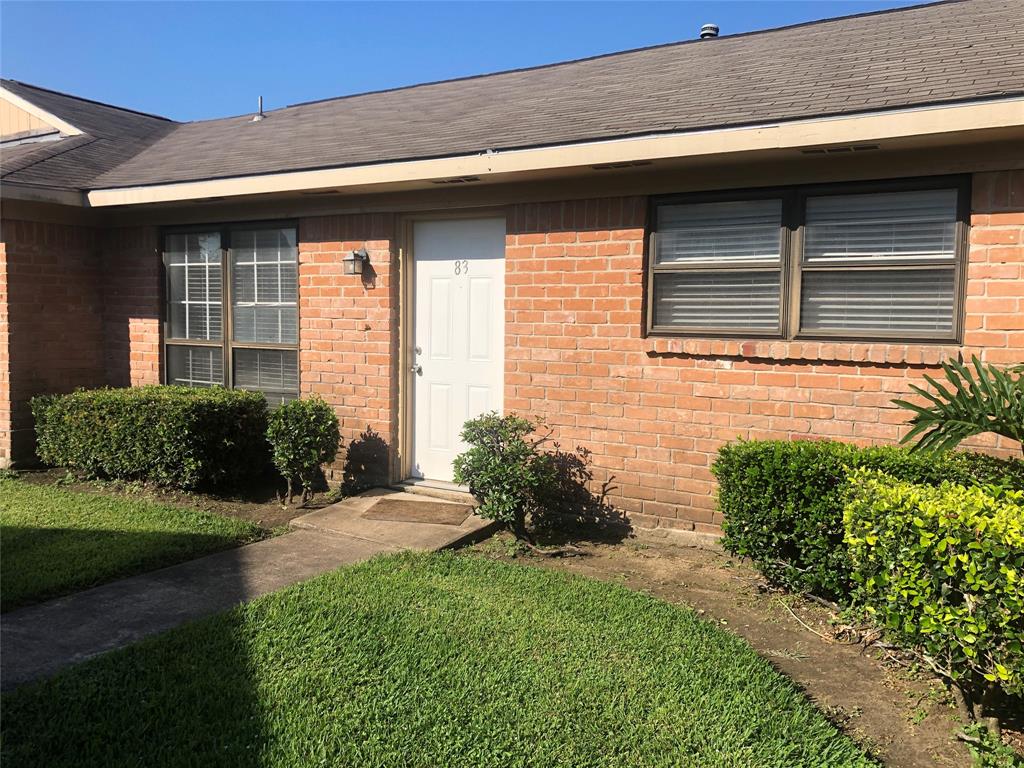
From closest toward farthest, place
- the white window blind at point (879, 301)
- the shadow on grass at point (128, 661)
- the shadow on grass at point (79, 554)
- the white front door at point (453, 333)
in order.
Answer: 1. the shadow on grass at point (128, 661)
2. the shadow on grass at point (79, 554)
3. the white window blind at point (879, 301)
4. the white front door at point (453, 333)

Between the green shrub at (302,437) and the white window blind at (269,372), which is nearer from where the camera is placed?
the green shrub at (302,437)

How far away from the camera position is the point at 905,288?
5516 mm

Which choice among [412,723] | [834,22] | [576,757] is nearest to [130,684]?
[412,723]

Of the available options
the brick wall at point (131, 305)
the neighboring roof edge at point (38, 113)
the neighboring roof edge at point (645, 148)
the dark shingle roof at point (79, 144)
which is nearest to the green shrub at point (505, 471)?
the neighboring roof edge at point (645, 148)

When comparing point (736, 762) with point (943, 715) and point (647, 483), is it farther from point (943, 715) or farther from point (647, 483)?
point (647, 483)

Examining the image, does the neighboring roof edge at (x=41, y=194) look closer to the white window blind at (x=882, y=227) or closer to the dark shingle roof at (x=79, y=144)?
the dark shingle roof at (x=79, y=144)

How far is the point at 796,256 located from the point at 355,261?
3.98 metres

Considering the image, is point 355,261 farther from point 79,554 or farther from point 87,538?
point 79,554

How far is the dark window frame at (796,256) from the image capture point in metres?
5.29

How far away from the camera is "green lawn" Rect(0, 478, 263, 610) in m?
5.11

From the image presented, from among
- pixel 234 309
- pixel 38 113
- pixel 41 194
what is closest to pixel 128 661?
pixel 234 309

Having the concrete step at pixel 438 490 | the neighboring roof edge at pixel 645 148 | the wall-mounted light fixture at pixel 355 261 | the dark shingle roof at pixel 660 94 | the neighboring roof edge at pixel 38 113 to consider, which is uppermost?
the neighboring roof edge at pixel 38 113

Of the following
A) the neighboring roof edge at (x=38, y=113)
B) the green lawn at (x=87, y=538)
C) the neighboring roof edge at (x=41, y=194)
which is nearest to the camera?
the green lawn at (x=87, y=538)

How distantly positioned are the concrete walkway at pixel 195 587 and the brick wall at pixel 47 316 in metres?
4.12
